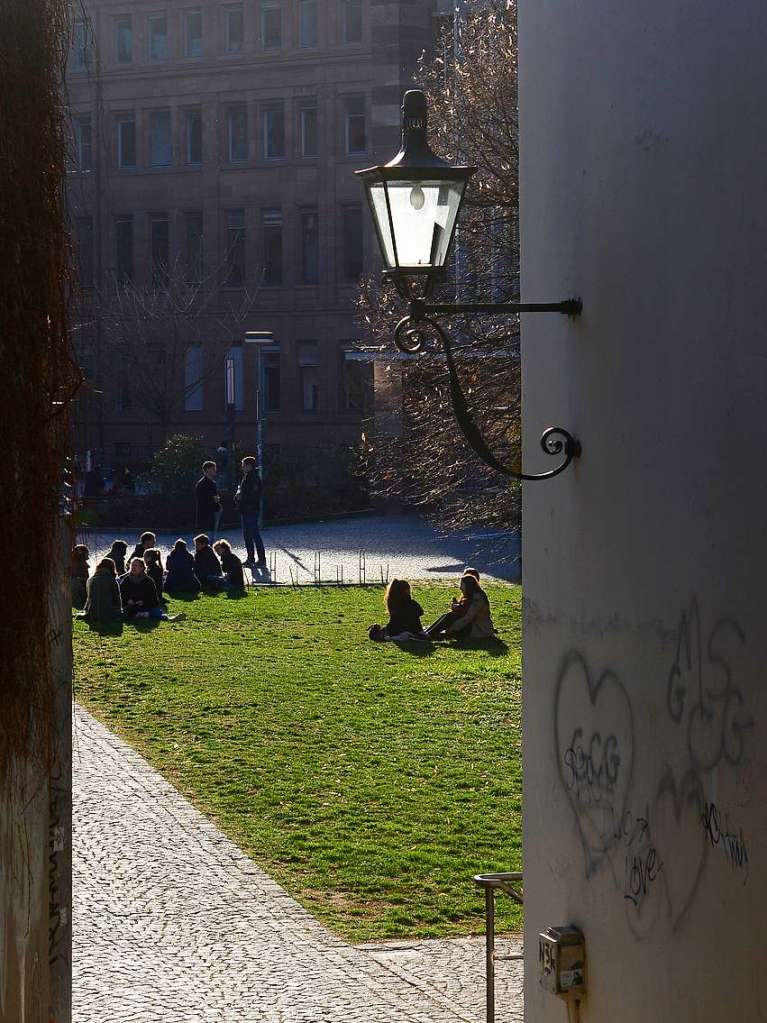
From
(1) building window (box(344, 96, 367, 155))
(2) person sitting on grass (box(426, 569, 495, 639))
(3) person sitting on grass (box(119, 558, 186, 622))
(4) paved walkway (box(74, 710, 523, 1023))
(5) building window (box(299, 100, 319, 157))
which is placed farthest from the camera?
(5) building window (box(299, 100, 319, 157))

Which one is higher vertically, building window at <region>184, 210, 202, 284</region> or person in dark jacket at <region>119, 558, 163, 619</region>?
building window at <region>184, 210, 202, 284</region>

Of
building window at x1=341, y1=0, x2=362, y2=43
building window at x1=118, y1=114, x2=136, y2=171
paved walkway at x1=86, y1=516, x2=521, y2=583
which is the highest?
building window at x1=341, y1=0, x2=362, y2=43

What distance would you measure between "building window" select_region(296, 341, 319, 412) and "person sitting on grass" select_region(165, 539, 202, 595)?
116 feet

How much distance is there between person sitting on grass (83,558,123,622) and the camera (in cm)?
2178

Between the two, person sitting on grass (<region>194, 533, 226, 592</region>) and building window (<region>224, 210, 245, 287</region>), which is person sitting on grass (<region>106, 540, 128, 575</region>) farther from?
building window (<region>224, 210, 245, 287</region>)

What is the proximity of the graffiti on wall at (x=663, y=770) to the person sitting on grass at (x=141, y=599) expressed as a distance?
17.6 meters

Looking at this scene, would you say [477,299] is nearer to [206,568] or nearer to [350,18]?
[206,568]

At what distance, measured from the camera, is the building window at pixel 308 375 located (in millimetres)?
61781

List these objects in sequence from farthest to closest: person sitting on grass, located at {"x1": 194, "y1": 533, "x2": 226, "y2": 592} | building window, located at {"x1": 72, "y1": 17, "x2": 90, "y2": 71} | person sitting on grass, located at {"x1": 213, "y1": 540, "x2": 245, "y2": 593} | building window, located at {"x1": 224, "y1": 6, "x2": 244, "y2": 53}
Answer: building window, located at {"x1": 224, "y1": 6, "x2": 244, "y2": 53} < person sitting on grass, located at {"x1": 194, "y1": 533, "x2": 226, "y2": 592} < person sitting on grass, located at {"x1": 213, "y1": 540, "x2": 245, "y2": 593} < building window, located at {"x1": 72, "y1": 17, "x2": 90, "y2": 71}

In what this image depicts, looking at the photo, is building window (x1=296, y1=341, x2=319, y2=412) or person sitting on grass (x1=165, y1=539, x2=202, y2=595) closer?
person sitting on grass (x1=165, y1=539, x2=202, y2=595)

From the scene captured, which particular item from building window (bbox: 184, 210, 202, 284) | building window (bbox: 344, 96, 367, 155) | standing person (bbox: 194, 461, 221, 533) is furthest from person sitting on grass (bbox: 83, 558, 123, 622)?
building window (bbox: 344, 96, 367, 155)

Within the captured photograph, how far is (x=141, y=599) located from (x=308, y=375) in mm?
38675

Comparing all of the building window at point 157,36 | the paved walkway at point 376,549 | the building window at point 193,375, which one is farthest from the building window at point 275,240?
the paved walkway at point 376,549

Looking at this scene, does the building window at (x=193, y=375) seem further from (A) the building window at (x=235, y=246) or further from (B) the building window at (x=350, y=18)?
(B) the building window at (x=350, y=18)
